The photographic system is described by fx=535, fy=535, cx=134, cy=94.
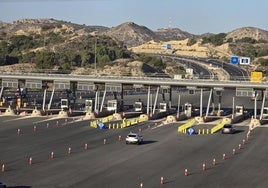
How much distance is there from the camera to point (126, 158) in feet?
162

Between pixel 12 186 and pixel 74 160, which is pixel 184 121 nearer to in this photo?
pixel 74 160

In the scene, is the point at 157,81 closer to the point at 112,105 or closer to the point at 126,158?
the point at 112,105

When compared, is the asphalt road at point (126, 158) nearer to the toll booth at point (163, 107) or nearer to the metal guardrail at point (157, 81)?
the metal guardrail at point (157, 81)

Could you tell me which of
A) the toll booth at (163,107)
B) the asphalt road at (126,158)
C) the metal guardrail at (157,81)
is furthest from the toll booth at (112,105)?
the asphalt road at (126,158)

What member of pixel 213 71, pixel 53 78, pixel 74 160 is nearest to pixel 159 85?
pixel 53 78

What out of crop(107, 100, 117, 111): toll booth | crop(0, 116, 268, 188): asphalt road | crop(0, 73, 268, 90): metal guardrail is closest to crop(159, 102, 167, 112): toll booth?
crop(0, 73, 268, 90): metal guardrail

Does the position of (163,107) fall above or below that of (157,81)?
below

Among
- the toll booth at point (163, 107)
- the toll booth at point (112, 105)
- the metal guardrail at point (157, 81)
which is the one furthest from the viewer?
the toll booth at point (112, 105)

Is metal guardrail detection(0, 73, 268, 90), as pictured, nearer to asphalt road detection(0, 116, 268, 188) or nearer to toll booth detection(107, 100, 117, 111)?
toll booth detection(107, 100, 117, 111)

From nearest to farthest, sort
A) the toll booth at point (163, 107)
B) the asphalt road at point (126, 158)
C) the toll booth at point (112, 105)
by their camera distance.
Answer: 1. the asphalt road at point (126, 158)
2. the toll booth at point (163, 107)
3. the toll booth at point (112, 105)

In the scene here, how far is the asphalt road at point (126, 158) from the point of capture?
39.9m

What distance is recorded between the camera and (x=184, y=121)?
81062mm

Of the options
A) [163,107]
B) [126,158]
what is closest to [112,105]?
[163,107]

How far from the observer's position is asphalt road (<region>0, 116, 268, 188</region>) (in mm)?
39906
